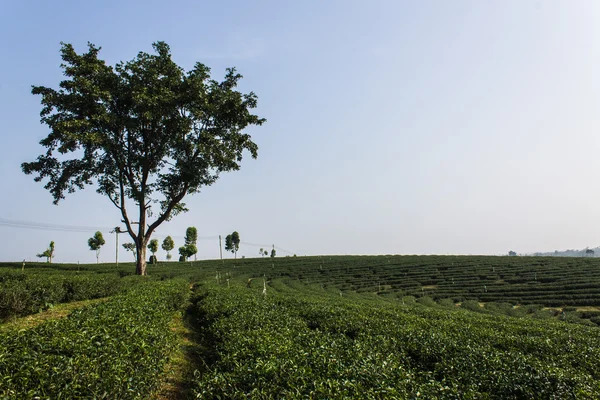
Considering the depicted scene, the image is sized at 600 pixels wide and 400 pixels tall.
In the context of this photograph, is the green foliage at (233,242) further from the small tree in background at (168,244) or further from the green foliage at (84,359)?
the green foliage at (84,359)

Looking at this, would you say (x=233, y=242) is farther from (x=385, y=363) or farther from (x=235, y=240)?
(x=385, y=363)

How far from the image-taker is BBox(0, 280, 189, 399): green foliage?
3.52m

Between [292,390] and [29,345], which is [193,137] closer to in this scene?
[29,345]

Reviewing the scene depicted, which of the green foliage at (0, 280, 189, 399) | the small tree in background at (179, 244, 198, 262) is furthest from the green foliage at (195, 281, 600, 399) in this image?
the small tree in background at (179, 244, 198, 262)

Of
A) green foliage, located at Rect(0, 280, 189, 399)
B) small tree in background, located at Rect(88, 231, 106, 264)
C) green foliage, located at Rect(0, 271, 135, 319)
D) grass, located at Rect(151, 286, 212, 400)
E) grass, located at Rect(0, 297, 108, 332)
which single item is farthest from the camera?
small tree in background, located at Rect(88, 231, 106, 264)

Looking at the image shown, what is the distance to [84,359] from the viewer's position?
13.4ft

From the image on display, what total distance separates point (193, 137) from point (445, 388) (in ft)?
Result: 79.3

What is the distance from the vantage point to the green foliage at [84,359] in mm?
3516

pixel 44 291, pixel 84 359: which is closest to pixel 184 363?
pixel 84 359

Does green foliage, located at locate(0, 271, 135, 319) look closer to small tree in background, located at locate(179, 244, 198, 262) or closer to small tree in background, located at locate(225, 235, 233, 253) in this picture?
small tree in background, located at locate(179, 244, 198, 262)

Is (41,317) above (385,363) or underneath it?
underneath

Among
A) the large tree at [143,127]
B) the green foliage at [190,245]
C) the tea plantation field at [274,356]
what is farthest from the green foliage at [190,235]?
the tea plantation field at [274,356]

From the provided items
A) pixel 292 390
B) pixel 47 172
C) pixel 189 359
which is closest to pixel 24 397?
pixel 292 390

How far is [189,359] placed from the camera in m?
8.58
